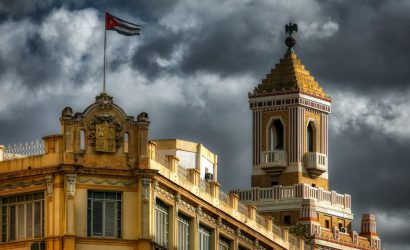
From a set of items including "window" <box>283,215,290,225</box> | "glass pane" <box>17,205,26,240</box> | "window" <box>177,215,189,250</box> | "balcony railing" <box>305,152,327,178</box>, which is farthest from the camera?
"balcony railing" <box>305,152,327,178</box>

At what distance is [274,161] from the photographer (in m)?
174

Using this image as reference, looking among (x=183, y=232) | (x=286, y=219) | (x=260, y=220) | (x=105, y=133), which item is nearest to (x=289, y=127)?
→ (x=286, y=219)

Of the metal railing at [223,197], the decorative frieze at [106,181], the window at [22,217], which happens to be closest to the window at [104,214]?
the decorative frieze at [106,181]

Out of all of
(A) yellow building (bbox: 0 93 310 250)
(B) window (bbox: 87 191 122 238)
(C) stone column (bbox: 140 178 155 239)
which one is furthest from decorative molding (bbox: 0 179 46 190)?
(C) stone column (bbox: 140 178 155 239)

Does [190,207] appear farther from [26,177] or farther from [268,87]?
[268,87]

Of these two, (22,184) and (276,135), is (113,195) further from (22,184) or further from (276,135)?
(276,135)

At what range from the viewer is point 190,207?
121 meters

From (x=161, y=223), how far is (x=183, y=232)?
3639mm

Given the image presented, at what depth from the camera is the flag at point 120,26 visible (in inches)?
4678

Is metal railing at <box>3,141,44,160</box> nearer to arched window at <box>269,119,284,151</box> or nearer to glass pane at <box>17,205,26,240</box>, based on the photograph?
glass pane at <box>17,205,26,240</box>

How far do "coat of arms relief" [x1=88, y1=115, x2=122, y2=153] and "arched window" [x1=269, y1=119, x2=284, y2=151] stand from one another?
6113 centimetres

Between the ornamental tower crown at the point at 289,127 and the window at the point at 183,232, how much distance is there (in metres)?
52.2

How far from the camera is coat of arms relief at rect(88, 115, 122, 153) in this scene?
115 meters

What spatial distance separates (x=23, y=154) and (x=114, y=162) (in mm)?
6131
